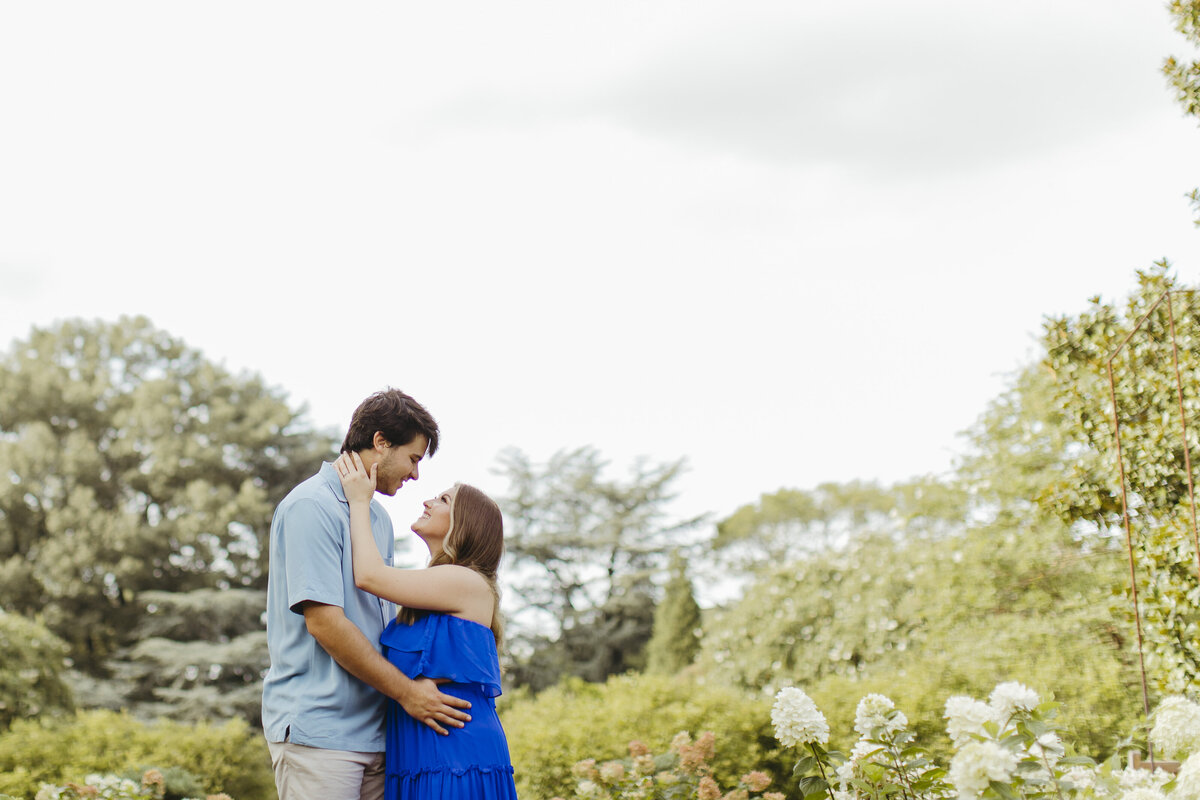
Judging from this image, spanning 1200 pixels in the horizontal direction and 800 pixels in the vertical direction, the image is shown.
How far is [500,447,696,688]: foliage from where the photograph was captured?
20.2 m

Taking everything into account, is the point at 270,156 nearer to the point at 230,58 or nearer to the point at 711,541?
the point at 230,58

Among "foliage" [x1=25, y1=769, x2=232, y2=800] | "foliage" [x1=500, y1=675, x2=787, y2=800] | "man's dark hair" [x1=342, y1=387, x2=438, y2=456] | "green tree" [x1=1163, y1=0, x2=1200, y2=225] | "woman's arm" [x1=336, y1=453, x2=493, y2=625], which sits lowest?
"foliage" [x1=500, y1=675, x2=787, y2=800]

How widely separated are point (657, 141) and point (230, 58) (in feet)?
13.7

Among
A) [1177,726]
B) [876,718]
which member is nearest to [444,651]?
[876,718]

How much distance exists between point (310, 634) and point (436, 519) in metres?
0.46

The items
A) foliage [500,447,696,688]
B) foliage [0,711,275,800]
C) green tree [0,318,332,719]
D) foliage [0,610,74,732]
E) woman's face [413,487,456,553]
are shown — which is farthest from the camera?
foliage [500,447,696,688]

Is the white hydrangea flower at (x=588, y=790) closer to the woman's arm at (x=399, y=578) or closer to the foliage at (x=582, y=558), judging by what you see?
the woman's arm at (x=399, y=578)

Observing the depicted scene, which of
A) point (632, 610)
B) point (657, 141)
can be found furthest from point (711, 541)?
point (657, 141)

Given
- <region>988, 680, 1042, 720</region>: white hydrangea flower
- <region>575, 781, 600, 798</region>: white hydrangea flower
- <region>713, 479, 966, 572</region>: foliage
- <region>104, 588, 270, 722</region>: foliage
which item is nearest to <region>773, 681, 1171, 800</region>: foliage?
<region>988, 680, 1042, 720</region>: white hydrangea flower

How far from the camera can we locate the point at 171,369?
18.6 metres

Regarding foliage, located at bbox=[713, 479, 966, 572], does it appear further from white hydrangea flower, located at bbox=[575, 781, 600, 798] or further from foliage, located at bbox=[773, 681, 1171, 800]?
foliage, located at bbox=[773, 681, 1171, 800]

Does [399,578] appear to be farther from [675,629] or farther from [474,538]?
[675,629]

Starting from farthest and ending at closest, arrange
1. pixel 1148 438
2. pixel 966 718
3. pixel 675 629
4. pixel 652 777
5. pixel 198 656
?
pixel 675 629, pixel 198 656, pixel 1148 438, pixel 652 777, pixel 966 718

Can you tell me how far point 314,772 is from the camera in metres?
2.14
